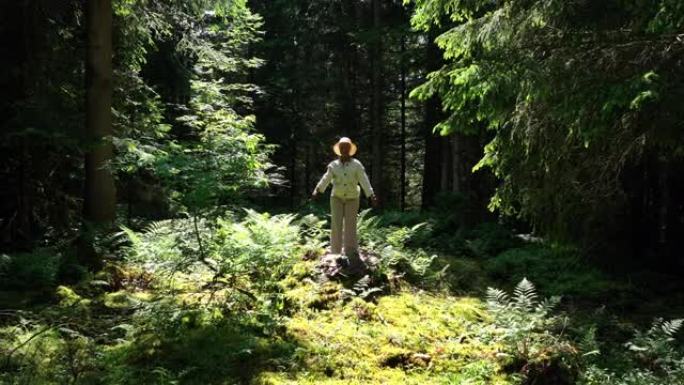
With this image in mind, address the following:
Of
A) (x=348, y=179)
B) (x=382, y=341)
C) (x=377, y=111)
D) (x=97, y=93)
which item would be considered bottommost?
(x=382, y=341)

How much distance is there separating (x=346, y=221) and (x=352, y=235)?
235 mm

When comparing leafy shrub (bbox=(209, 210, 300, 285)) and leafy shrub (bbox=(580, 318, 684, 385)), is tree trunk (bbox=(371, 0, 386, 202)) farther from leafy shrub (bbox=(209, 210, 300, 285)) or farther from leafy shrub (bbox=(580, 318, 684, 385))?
leafy shrub (bbox=(580, 318, 684, 385))

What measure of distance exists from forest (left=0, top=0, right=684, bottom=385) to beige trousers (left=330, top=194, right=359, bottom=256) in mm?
28

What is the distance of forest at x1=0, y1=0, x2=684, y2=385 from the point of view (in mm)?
5500

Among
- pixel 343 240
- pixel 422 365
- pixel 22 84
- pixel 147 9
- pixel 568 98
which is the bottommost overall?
pixel 422 365

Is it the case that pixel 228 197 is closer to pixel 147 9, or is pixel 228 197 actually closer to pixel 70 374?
pixel 70 374

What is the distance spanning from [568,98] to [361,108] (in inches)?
897

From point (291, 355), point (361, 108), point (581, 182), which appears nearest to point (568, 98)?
point (581, 182)

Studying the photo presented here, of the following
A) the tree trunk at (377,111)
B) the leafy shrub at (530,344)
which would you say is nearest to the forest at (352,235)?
the leafy shrub at (530,344)

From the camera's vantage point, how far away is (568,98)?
19.9 feet

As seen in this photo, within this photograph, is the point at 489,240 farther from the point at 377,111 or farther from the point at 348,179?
the point at 377,111

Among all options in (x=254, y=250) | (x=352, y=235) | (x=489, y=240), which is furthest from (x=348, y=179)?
(x=489, y=240)

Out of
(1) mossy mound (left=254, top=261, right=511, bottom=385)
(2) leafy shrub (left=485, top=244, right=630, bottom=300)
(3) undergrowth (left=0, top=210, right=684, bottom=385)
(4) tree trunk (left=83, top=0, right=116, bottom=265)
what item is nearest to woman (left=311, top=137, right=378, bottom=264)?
(3) undergrowth (left=0, top=210, right=684, bottom=385)

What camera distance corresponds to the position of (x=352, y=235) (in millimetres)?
8633
